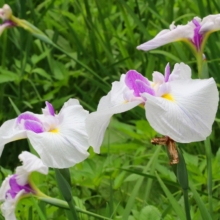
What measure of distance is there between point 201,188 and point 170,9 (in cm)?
68

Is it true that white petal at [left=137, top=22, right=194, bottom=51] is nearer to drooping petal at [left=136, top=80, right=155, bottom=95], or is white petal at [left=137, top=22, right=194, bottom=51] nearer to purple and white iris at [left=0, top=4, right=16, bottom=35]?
drooping petal at [left=136, top=80, right=155, bottom=95]

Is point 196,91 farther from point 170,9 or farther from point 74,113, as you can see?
point 170,9

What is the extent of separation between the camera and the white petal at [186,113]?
53 cm

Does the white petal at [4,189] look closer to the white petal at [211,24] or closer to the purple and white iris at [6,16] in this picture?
the white petal at [211,24]

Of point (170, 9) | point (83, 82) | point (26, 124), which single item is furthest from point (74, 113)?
point (83, 82)

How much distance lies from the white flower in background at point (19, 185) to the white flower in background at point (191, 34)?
0.21 meters

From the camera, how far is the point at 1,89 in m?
1.69

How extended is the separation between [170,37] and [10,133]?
259 millimetres

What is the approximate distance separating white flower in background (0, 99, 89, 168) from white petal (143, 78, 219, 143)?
89 mm

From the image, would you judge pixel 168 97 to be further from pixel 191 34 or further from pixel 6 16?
pixel 6 16

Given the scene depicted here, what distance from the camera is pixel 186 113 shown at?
1.76 ft

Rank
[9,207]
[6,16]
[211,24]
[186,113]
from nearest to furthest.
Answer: [186,113]
[9,207]
[211,24]
[6,16]

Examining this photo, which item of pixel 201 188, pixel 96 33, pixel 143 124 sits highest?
pixel 96 33

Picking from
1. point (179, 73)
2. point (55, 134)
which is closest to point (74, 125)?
point (55, 134)
